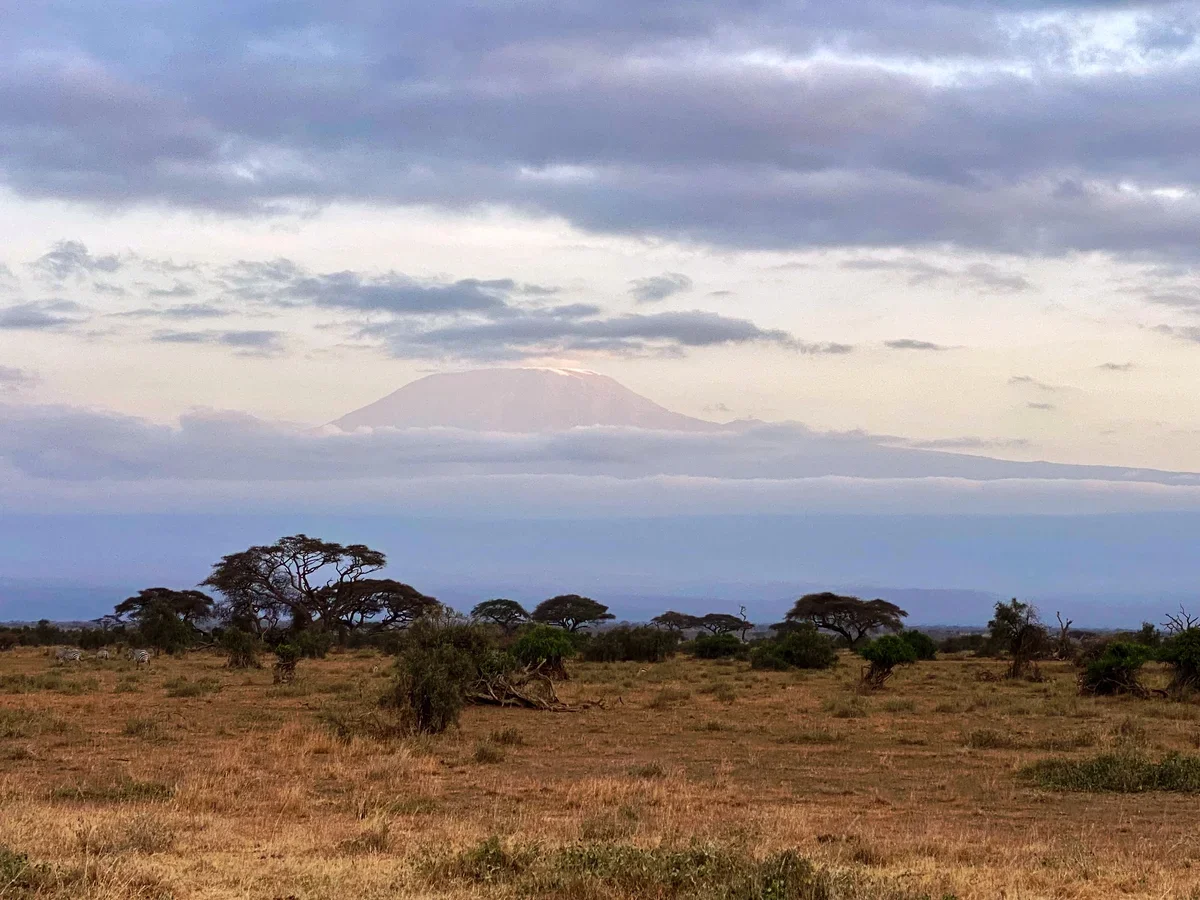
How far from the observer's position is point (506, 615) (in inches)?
3236

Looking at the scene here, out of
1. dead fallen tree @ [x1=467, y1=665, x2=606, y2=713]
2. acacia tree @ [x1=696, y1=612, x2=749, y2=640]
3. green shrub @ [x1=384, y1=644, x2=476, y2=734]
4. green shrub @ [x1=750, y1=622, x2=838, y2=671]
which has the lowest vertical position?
acacia tree @ [x1=696, y1=612, x2=749, y2=640]

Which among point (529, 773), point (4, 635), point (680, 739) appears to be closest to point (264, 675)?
point (680, 739)

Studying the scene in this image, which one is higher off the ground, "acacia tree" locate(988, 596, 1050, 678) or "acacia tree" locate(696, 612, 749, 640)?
"acacia tree" locate(988, 596, 1050, 678)

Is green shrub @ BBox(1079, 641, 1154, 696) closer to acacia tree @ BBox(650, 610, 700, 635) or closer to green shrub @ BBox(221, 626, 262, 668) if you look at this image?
green shrub @ BBox(221, 626, 262, 668)

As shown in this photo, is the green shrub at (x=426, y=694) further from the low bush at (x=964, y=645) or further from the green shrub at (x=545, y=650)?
the low bush at (x=964, y=645)

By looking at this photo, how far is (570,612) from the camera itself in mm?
85312

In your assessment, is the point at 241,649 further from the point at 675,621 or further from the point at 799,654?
the point at 675,621

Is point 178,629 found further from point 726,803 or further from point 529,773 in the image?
point 726,803

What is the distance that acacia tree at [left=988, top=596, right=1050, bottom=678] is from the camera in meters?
41.1

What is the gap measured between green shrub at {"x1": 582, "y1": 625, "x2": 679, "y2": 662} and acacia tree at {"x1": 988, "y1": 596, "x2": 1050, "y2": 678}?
14.9m

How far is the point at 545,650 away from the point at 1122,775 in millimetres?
21787

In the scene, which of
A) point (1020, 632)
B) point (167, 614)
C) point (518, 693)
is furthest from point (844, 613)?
point (518, 693)

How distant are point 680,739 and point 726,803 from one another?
7.72 meters

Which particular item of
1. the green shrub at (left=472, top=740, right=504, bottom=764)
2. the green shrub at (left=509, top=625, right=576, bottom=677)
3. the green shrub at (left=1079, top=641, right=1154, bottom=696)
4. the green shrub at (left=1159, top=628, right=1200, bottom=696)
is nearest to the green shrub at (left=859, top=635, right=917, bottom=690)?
the green shrub at (left=1079, top=641, right=1154, bottom=696)
